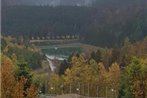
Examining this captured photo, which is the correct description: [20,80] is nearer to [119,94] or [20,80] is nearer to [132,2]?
[119,94]

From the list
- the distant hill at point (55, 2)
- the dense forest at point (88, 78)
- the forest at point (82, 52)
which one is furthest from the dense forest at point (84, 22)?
the dense forest at point (88, 78)

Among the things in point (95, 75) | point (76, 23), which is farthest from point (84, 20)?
point (95, 75)

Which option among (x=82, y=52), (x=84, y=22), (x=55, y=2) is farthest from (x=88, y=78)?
(x=55, y=2)

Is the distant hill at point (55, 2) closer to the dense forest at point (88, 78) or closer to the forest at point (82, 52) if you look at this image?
the forest at point (82, 52)

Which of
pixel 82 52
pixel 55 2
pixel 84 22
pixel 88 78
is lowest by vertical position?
pixel 88 78

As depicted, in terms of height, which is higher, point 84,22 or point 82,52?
point 84,22

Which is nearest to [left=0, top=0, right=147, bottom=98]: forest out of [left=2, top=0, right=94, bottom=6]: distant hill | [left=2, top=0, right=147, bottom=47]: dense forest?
[left=2, top=0, right=147, bottom=47]: dense forest

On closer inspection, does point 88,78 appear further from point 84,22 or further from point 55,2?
point 55,2

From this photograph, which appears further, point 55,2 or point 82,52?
point 55,2
